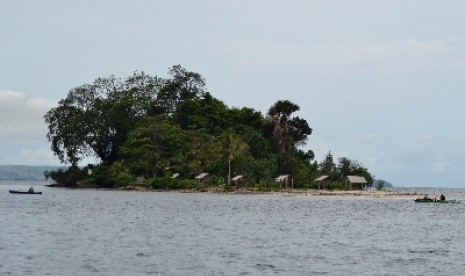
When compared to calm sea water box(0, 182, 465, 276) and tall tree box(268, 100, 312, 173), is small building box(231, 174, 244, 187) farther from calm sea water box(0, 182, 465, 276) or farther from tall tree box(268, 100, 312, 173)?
calm sea water box(0, 182, 465, 276)

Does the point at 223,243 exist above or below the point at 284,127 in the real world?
below

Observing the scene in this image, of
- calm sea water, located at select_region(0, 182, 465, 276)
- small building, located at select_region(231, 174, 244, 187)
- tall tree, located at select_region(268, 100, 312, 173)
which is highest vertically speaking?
tall tree, located at select_region(268, 100, 312, 173)

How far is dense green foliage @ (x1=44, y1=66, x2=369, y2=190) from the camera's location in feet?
359

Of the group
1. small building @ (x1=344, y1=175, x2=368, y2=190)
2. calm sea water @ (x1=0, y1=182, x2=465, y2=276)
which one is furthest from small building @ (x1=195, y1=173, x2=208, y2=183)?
calm sea water @ (x1=0, y1=182, x2=465, y2=276)

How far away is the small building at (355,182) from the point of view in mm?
114500

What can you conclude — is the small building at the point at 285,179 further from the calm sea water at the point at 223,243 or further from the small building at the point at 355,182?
the calm sea water at the point at 223,243

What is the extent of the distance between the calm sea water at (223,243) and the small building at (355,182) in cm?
4890

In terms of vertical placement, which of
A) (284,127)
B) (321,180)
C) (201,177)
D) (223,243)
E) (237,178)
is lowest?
(223,243)

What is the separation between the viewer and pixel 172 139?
4414 inches

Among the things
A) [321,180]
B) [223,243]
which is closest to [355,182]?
[321,180]

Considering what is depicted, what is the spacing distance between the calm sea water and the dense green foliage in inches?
1698

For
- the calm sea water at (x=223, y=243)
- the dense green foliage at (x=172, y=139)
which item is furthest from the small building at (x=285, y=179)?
the calm sea water at (x=223, y=243)

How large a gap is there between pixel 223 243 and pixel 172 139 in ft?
241

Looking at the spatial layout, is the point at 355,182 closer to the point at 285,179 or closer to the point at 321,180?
the point at 321,180
